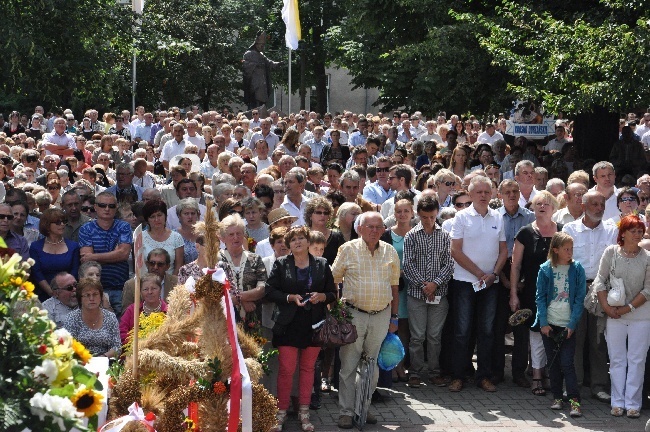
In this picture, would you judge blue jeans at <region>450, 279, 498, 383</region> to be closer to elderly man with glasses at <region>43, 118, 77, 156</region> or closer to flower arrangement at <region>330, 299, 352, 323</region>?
flower arrangement at <region>330, 299, 352, 323</region>

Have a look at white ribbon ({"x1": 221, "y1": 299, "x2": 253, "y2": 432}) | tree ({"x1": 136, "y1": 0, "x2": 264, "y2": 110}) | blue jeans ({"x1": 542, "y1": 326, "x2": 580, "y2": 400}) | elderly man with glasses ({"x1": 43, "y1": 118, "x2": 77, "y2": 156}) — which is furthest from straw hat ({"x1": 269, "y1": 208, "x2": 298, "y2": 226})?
tree ({"x1": 136, "y1": 0, "x2": 264, "y2": 110})

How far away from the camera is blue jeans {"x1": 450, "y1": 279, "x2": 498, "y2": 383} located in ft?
36.2

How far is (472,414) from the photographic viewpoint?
10188mm

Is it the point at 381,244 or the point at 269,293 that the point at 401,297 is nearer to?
the point at 381,244

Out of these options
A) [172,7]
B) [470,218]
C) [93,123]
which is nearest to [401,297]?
[470,218]

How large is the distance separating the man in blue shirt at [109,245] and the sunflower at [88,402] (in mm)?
6062

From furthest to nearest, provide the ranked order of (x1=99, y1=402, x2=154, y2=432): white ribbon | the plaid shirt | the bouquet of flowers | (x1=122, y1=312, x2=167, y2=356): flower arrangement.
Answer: the plaid shirt, (x1=122, y1=312, x2=167, y2=356): flower arrangement, (x1=99, y1=402, x2=154, y2=432): white ribbon, the bouquet of flowers

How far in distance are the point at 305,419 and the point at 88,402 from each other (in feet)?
17.2

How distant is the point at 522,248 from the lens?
10.9 m

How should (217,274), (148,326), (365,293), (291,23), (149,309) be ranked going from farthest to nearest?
1. (291,23)
2. (365,293)
3. (149,309)
4. (148,326)
5. (217,274)

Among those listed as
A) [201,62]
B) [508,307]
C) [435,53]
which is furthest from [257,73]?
[508,307]

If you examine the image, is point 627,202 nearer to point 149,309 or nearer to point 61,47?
point 149,309

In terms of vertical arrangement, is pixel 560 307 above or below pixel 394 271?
below

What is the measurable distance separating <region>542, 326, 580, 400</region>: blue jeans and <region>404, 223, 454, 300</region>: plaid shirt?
1152mm
